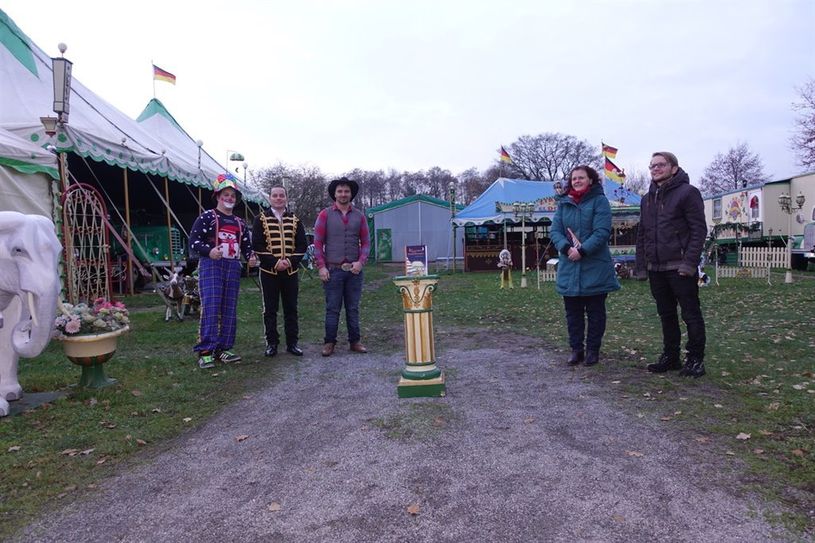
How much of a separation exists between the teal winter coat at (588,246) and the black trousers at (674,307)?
369 millimetres

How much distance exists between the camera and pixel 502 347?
238 inches

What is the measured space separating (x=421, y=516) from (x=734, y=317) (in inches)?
276

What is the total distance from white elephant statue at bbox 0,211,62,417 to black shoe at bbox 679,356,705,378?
4.71 m

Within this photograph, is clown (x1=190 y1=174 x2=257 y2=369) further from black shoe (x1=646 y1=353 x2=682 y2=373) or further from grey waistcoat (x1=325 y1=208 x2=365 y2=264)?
black shoe (x1=646 y1=353 x2=682 y2=373)

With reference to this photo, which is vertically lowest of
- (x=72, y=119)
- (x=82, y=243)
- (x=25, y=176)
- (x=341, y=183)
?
(x=82, y=243)

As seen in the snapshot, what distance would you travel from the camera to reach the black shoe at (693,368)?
14.5 ft

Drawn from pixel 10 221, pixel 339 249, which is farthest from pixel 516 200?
pixel 10 221

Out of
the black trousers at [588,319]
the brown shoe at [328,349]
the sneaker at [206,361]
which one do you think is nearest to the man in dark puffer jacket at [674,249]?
the black trousers at [588,319]

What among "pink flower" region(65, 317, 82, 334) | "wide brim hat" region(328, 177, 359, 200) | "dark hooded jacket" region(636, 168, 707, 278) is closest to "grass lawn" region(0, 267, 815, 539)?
"pink flower" region(65, 317, 82, 334)

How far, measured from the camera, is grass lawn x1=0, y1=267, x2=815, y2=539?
280 centimetres

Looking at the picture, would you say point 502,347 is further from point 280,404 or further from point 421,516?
point 421,516

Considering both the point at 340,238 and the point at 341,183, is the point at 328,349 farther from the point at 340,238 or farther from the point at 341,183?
the point at 341,183

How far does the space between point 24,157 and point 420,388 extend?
21.5 ft

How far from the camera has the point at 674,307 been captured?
4594 millimetres
